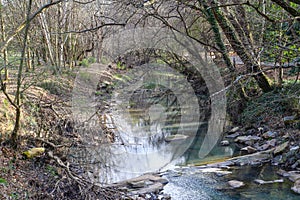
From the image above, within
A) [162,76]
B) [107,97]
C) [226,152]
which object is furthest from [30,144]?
[162,76]

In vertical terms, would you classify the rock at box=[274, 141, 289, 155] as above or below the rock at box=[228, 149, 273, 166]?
above

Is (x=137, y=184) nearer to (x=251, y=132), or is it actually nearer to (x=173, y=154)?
(x=173, y=154)

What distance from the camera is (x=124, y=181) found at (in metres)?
6.00

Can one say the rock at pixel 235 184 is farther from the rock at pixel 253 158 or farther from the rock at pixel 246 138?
the rock at pixel 246 138

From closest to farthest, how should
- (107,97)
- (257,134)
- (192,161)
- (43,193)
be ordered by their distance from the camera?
(43,193) < (192,161) < (257,134) < (107,97)

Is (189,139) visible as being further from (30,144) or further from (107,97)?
(107,97)

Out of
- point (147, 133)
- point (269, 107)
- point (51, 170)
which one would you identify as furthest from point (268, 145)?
point (51, 170)

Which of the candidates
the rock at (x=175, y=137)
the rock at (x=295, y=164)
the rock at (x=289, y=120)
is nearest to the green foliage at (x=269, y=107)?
the rock at (x=289, y=120)

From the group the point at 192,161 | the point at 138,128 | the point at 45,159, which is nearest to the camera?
the point at 45,159

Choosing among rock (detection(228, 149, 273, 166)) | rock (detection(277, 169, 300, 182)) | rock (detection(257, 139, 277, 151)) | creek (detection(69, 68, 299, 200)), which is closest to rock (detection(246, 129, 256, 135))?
creek (detection(69, 68, 299, 200))

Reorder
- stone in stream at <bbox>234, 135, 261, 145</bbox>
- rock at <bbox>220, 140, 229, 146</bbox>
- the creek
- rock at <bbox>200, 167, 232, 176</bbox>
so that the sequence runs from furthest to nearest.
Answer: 1. rock at <bbox>220, 140, 229, 146</bbox>
2. stone in stream at <bbox>234, 135, 261, 145</bbox>
3. rock at <bbox>200, 167, 232, 176</bbox>
4. the creek

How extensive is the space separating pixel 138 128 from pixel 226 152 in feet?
11.2

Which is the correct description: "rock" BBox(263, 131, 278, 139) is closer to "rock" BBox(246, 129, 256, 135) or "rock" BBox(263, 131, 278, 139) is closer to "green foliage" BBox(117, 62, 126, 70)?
"rock" BBox(246, 129, 256, 135)

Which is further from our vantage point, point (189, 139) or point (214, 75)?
point (214, 75)
